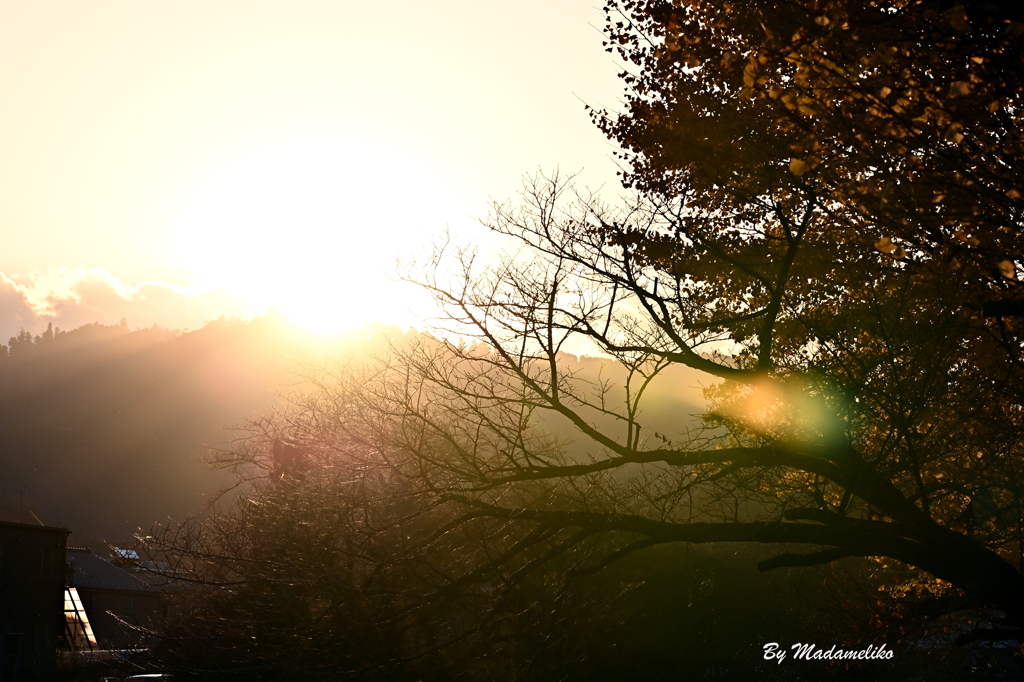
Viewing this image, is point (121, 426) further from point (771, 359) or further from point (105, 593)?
point (771, 359)

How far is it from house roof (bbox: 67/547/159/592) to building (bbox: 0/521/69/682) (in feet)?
49.6

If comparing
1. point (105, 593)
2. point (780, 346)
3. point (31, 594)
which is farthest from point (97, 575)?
point (780, 346)

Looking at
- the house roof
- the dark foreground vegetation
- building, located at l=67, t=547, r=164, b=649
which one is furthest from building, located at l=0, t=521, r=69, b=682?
the dark foreground vegetation

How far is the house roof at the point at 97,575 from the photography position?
55781 mm

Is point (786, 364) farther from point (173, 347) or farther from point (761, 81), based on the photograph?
point (173, 347)

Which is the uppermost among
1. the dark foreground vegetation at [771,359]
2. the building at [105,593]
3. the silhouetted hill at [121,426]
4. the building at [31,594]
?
the silhouetted hill at [121,426]

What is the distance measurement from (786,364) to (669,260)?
6.74 feet

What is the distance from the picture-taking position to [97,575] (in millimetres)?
58062

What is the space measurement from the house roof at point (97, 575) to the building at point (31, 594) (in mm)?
15126

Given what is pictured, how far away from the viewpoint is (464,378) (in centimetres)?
952

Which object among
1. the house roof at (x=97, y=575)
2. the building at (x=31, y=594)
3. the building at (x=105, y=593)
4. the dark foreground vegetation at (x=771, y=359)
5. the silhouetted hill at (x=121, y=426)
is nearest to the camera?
the dark foreground vegetation at (x=771, y=359)

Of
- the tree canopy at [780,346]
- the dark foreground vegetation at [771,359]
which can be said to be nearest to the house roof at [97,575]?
the dark foreground vegetation at [771,359]

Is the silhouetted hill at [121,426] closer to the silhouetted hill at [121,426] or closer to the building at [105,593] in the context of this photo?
the silhouetted hill at [121,426]

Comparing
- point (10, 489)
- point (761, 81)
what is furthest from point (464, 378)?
point (10, 489)
